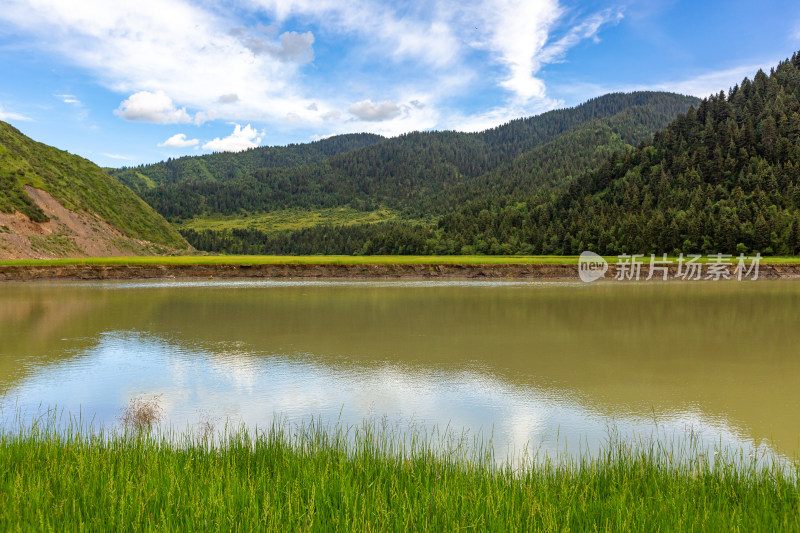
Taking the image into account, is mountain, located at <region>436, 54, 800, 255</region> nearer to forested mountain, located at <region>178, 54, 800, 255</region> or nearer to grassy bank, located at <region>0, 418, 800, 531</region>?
forested mountain, located at <region>178, 54, 800, 255</region>

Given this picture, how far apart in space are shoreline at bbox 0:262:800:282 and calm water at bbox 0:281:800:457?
28877 millimetres

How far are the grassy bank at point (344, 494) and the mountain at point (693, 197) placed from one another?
94.4 m

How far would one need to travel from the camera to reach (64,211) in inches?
3841

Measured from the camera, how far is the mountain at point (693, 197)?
90.8m

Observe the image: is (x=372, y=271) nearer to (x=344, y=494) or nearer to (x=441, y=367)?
(x=441, y=367)

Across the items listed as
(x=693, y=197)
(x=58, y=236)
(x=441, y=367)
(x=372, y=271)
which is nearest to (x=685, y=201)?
(x=693, y=197)

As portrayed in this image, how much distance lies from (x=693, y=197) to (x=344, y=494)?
121 meters

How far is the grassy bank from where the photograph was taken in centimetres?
514

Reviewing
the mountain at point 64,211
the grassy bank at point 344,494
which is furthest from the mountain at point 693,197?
the grassy bank at point 344,494

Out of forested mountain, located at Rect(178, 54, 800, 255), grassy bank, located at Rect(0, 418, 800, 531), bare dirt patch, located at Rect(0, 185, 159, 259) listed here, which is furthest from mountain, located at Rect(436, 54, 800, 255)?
grassy bank, located at Rect(0, 418, 800, 531)

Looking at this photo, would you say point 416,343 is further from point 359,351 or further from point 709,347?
point 709,347

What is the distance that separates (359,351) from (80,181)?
12395 centimetres

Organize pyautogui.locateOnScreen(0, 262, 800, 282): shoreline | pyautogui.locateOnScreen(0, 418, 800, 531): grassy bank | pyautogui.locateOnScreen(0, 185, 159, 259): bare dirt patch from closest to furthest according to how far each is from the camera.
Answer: pyautogui.locateOnScreen(0, 418, 800, 531): grassy bank, pyautogui.locateOnScreen(0, 262, 800, 282): shoreline, pyautogui.locateOnScreen(0, 185, 159, 259): bare dirt patch

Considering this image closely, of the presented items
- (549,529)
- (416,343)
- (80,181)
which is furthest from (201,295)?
(80,181)
